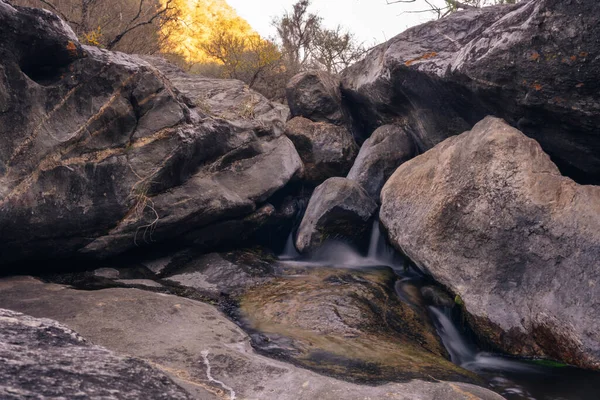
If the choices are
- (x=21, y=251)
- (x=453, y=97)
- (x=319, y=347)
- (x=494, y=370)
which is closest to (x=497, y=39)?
(x=453, y=97)

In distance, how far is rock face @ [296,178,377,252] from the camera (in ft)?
27.1

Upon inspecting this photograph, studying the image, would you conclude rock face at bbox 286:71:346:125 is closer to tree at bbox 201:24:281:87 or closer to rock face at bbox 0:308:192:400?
tree at bbox 201:24:281:87

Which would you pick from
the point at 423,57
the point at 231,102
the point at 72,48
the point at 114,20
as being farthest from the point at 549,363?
the point at 114,20

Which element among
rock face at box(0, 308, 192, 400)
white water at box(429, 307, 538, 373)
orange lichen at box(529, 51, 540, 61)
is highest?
orange lichen at box(529, 51, 540, 61)

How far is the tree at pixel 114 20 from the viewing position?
391 inches

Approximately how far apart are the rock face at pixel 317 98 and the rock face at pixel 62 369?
31.5 feet

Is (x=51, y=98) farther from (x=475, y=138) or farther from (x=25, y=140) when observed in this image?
(x=475, y=138)

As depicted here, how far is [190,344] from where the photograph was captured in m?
3.72

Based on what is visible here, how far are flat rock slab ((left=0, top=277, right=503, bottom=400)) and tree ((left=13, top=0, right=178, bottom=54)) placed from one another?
6.06 metres

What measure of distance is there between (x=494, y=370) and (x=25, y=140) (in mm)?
5934

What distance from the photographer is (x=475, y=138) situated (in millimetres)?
6270

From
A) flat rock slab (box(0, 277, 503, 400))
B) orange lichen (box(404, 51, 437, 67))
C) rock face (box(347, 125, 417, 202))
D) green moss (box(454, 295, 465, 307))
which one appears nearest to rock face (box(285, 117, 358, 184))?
rock face (box(347, 125, 417, 202))

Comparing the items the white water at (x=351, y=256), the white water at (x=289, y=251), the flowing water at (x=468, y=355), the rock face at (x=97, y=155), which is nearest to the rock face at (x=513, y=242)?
the flowing water at (x=468, y=355)

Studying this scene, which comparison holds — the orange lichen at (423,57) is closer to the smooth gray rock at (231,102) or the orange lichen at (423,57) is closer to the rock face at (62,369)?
the smooth gray rock at (231,102)
